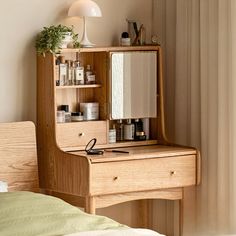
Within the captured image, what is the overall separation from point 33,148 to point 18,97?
1.06 feet

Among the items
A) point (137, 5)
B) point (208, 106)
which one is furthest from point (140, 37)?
point (208, 106)

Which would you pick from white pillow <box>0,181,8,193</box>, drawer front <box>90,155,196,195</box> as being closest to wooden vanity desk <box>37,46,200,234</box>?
drawer front <box>90,155,196,195</box>

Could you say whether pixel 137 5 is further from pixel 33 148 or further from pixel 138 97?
pixel 33 148

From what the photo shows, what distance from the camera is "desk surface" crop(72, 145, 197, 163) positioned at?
171 inches

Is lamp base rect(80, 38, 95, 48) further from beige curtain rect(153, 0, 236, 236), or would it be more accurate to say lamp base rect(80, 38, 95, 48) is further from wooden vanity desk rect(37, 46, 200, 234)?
beige curtain rect(153, 0, 236, 236)

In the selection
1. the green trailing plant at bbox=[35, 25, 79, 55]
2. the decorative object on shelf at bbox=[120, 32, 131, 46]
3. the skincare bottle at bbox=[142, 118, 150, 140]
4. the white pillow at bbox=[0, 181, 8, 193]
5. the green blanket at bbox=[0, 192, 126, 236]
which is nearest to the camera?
the green blanket at bbox=[0, 192, 126, 236]

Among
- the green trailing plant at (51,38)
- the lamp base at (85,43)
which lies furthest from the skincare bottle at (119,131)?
the green trailing plant at (51,38)

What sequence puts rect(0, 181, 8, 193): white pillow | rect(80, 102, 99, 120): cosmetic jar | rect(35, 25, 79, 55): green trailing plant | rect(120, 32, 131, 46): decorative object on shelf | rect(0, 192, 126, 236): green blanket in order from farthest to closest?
1. rect(120, 32, 131, 46): decorative object on shelf
2. rect(80, 102, 99, 120): cosmetic jar
3. rect(35, 25, 79, 55): green trailing plant
4. rect(0, 181, 8, 193): white pillow
5. rect(0, 192, 126, 236): green blanket

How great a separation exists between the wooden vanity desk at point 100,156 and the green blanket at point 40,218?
652mm

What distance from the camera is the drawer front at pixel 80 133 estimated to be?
14.8 ft

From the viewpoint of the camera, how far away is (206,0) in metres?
4.63

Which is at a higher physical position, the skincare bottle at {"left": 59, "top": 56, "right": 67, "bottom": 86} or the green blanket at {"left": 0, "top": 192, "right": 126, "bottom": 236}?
the skincare bottle at {"left": 59, "top": 56, "right": 67, "bottom": 86}

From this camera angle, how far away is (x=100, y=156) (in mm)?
4371

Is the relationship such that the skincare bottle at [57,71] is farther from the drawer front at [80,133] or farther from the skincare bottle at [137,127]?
the skincare bottle at [137,127]
